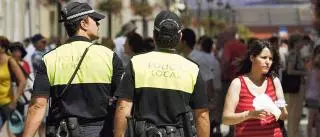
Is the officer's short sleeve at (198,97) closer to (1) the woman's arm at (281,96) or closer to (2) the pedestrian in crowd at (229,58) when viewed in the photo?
(1) the woman's arm at (281,96)

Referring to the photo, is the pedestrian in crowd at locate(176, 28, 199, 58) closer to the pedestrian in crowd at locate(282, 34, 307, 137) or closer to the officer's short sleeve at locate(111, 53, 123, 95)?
the pedestrian in crowd at locate(282, 34, 307, 137)

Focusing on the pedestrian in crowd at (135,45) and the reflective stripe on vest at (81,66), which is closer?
the reflective stripe on vest at (81,66)

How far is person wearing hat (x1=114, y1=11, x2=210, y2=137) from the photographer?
7.11m

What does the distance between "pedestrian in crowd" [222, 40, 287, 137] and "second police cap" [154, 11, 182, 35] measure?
1.45 m

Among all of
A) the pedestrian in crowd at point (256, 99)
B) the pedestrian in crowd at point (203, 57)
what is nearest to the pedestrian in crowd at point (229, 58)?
the pedestrian in crowd at point (203, 57)

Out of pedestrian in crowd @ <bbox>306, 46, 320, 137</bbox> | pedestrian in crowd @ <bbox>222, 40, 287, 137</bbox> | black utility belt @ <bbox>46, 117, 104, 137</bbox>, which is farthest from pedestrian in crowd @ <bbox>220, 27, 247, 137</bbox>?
black utility belt @ <bbox>46, 117, 104, 137</bbox>

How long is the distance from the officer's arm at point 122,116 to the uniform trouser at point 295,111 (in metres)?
9.87

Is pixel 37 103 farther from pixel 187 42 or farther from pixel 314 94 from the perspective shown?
pixel 314 94

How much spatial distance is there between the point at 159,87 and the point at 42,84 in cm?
96

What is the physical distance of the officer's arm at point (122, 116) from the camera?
7.13 meters

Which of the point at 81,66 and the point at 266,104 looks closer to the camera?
the point at 81,66

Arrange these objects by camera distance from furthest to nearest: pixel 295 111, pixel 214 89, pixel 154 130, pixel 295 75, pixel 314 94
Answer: pixel 295 75 < pixel 295 111 < pixel 214 89 < pixel 314 94 < pixel 154 130

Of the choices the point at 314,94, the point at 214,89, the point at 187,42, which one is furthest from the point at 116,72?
the point at 214,89

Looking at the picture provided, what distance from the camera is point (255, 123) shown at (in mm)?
8594
